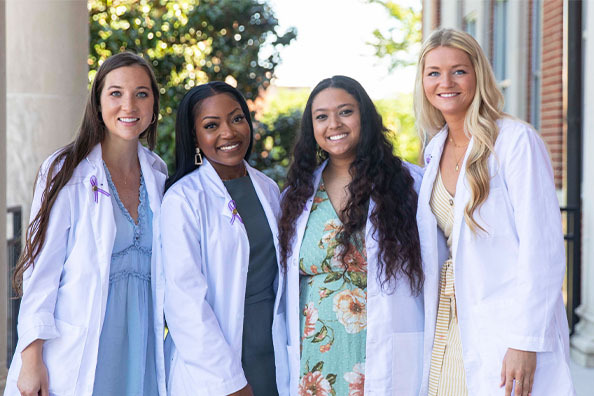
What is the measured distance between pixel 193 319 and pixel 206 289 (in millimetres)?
141

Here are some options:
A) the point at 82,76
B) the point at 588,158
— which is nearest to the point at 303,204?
the point at 82,76

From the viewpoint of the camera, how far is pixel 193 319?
317 cm

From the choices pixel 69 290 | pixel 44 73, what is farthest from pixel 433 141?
pixel 44 73

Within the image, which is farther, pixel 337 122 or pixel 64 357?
pixel 337 122

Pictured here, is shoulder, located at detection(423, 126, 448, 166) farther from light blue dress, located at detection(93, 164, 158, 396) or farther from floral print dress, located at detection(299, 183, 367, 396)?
light blue dress, located at detection(93, 164, 158, 396)

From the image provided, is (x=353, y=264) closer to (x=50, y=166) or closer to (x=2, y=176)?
(x=50, y=166)

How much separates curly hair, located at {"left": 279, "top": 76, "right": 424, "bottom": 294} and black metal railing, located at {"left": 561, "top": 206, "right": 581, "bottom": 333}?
3665mm

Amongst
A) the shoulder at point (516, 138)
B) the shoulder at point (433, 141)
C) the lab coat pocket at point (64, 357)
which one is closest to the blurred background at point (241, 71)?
the shoulder at point (433, 141)

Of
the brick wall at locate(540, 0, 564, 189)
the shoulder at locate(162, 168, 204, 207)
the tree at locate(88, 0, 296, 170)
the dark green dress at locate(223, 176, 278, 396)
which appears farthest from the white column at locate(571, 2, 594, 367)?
the tree at locate(88, 0, 296, 170)

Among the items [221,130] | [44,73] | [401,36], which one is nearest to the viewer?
[221,130]

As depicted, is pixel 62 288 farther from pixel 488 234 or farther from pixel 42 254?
pixel 488 234

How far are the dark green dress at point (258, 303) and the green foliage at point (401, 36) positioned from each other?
24.2 m

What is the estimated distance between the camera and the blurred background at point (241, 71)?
17.3 ft

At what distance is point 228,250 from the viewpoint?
3.30 meters
